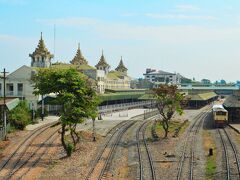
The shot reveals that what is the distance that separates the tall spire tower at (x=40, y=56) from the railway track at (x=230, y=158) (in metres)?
60.6

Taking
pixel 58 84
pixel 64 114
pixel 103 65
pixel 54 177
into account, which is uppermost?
pixel 103 65

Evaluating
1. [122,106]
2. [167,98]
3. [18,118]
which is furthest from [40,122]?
[122,106]

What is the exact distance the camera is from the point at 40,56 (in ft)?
317

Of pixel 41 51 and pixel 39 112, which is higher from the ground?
pixel 41 51

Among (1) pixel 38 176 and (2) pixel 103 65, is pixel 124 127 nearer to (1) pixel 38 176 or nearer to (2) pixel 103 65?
A: (1) pixel 38 176

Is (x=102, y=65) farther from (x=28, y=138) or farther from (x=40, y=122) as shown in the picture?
(x=28, y=138)

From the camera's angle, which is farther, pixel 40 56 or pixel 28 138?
pixel 40 56

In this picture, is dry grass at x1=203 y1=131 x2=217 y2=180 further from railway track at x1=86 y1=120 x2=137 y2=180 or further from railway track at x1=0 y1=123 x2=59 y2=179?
railway track at x1=0 y1=123 x2=59 y2=179

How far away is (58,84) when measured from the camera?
33812 millimetres

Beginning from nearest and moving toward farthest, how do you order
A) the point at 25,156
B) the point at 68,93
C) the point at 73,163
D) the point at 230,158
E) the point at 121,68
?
the point at 73,163
the point at 230,158
the point at 68,93
the point at 25,156
the point at 121,68

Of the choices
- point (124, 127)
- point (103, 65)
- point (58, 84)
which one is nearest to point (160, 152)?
point (58, 84)

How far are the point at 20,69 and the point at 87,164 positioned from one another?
4438cm

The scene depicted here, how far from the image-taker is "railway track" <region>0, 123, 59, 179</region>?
28.3 m

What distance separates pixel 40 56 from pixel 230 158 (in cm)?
7190
